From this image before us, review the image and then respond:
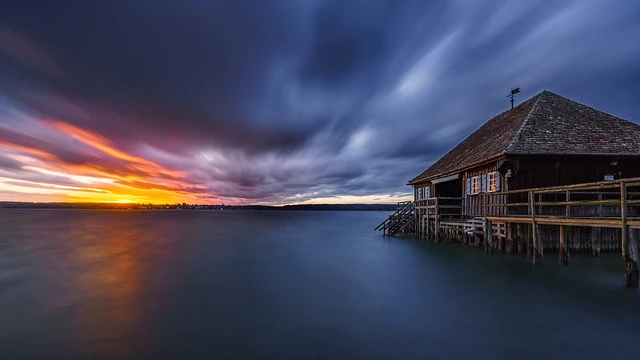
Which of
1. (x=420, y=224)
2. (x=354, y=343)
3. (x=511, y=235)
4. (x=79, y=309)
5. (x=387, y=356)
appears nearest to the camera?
(x=387, y=356)

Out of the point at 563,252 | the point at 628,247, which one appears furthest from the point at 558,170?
the point at 628,247

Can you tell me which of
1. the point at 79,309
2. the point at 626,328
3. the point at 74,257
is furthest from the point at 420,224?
the point at 74,257

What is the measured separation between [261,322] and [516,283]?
27.0ft

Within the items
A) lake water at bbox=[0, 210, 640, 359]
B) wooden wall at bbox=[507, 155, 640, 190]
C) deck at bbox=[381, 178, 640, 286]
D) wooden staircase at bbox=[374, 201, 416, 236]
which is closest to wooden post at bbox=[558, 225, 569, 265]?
deck at bbox=[381, 178, 640, 286]

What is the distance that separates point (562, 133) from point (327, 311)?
15.4 meters

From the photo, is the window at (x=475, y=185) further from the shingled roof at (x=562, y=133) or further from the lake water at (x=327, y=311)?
the lake water at (x=327, y=311)

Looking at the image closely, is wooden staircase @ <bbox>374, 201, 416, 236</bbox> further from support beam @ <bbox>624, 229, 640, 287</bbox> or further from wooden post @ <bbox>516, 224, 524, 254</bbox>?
support beam @ <bbox>624, 229, 640, 287</bbox>

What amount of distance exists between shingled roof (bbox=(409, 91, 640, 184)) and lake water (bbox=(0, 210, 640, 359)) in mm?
5000

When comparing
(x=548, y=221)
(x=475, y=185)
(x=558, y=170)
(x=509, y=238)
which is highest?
(x=558, y=170)

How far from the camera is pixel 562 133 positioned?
51.1 feet

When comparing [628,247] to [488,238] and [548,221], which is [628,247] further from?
[488,238]

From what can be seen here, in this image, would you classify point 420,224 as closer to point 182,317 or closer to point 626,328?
point 626,328

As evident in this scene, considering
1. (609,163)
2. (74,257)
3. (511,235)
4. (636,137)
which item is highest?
(636,137)

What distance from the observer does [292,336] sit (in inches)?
250
